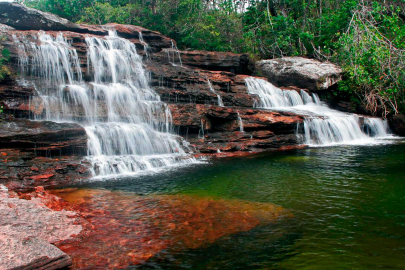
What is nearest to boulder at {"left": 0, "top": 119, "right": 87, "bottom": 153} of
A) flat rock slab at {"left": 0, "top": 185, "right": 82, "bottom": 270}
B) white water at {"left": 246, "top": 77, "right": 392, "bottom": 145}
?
flat rock slab at {"left": 0, "top": 185, "right": 82, "bottom": 270}

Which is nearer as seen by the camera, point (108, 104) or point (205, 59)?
point (108, 104)

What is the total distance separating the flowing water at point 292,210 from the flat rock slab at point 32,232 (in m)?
0.80

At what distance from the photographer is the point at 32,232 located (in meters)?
5.14

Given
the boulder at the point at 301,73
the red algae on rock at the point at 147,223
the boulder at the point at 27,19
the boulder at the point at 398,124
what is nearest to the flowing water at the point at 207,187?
the red algae on rock at the point at 147,223

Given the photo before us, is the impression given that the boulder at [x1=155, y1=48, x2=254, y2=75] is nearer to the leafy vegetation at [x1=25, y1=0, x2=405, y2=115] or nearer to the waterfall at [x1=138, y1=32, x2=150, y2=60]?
the waterfall at [x1=138, y1=32, x2=150, y2=60]

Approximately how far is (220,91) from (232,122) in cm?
319

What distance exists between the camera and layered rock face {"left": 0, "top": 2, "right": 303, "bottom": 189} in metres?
9.72

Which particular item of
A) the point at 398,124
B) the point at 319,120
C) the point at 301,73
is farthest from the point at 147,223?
the point at 301,73

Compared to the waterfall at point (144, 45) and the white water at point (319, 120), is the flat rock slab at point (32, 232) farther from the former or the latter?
the white water at point (319, 120)

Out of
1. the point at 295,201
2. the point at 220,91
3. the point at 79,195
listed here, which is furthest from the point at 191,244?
the point at 220,91

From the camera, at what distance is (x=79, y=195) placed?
7.81 m

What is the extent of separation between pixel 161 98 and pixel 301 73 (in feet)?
35.3

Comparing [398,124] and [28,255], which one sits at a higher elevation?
[398,124]

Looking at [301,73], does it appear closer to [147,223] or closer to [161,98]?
[161,98]
